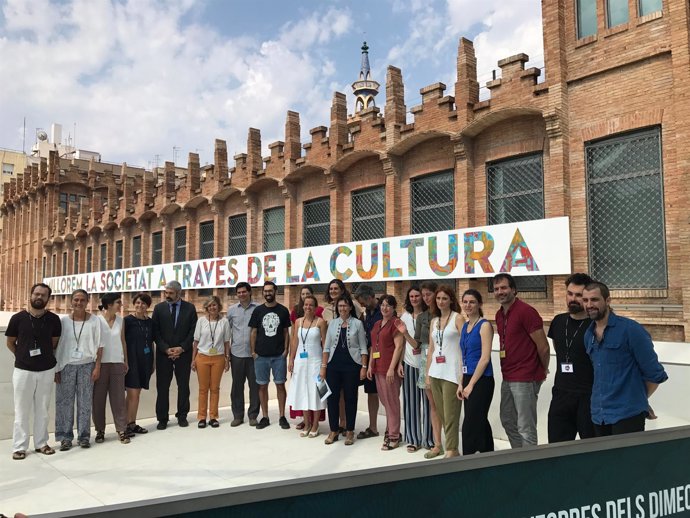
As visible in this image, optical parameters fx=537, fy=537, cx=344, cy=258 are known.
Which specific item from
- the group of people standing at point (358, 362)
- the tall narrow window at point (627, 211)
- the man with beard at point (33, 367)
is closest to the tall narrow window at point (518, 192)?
the tall narrow window at point (627, 211)

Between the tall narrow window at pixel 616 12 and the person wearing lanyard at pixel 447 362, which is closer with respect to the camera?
the person wearing lanyard at pixel 447 362

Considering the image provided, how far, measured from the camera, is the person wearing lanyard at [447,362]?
18.8ft

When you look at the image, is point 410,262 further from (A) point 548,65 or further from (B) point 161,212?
(B) point 161,212

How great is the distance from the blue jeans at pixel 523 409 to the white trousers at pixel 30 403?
5.36m

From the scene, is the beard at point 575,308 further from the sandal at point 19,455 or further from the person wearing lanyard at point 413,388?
the sandal at point 19,455

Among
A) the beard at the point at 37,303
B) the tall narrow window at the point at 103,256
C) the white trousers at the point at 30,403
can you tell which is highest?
the tall narrow window at the point at 103,256

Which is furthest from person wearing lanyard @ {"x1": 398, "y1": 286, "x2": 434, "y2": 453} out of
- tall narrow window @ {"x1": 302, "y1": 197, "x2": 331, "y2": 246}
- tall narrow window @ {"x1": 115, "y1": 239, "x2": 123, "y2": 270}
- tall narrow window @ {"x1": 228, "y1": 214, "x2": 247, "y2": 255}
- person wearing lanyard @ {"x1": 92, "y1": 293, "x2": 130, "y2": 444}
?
tall narrow window @ {"x1": 115, "y1": 239, "x2": 123, "y2": 270}

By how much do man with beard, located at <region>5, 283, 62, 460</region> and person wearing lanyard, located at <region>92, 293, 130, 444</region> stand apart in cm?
67

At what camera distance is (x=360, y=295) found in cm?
731

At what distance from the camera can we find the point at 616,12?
11578 millimetres

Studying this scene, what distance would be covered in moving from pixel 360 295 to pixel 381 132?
9.61 meters

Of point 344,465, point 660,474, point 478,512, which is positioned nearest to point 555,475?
point 478,512

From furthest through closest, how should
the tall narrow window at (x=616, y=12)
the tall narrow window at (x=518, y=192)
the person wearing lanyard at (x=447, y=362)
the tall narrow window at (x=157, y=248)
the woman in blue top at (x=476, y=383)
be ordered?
the tall narrow window at (x=157, y=248)
the tall narrow window at (x=518, y=192)
the tall narrow window at (x=616, y=12)
the person wearing lanyard at (x=447, y=362)
the woman in blue top at (x=476, y=383)

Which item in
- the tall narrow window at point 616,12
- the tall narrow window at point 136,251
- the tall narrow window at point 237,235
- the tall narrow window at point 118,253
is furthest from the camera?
the tall narrow window at point 118,253
